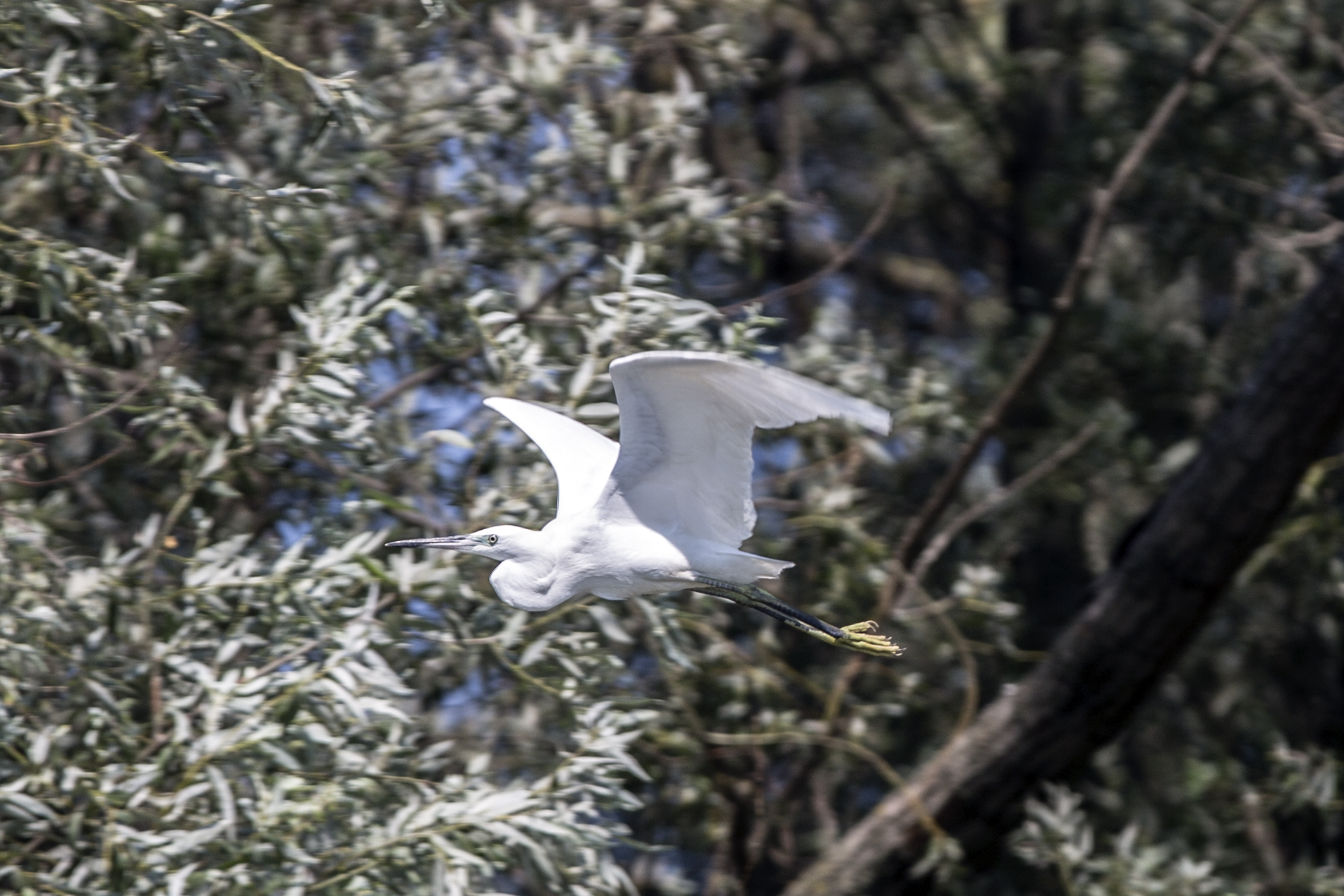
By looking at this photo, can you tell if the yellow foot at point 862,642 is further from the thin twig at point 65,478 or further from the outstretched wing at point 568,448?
the thin twig at point 65,478

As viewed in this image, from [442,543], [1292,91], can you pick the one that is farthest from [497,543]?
[1292,91]

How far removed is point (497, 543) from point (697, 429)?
0.51 m

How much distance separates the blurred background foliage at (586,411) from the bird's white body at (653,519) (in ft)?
1.53

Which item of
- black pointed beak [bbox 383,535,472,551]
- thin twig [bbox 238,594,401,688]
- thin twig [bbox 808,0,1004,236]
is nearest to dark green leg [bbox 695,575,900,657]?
black pointed beak [bbox 383,535,472,551]

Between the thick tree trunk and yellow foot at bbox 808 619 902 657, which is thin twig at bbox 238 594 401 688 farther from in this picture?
the thick tree trunk

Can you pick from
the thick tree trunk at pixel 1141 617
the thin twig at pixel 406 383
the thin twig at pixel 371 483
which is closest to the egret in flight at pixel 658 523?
the thin twig at pixel 371 483

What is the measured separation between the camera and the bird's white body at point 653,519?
9.14ft

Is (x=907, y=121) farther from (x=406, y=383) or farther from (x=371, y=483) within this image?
(x=371, y=483)

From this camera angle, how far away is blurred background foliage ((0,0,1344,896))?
10.8ft

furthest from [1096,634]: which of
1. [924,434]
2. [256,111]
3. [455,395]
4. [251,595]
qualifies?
[256,111]

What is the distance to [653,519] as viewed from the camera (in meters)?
3.02

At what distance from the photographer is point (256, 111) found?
366 cm

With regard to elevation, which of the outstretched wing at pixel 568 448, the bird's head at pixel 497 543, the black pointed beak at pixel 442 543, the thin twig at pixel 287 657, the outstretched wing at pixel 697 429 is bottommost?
the thin twig at pixel 287 657

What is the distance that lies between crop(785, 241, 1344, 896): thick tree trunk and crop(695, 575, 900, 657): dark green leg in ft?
4.72
